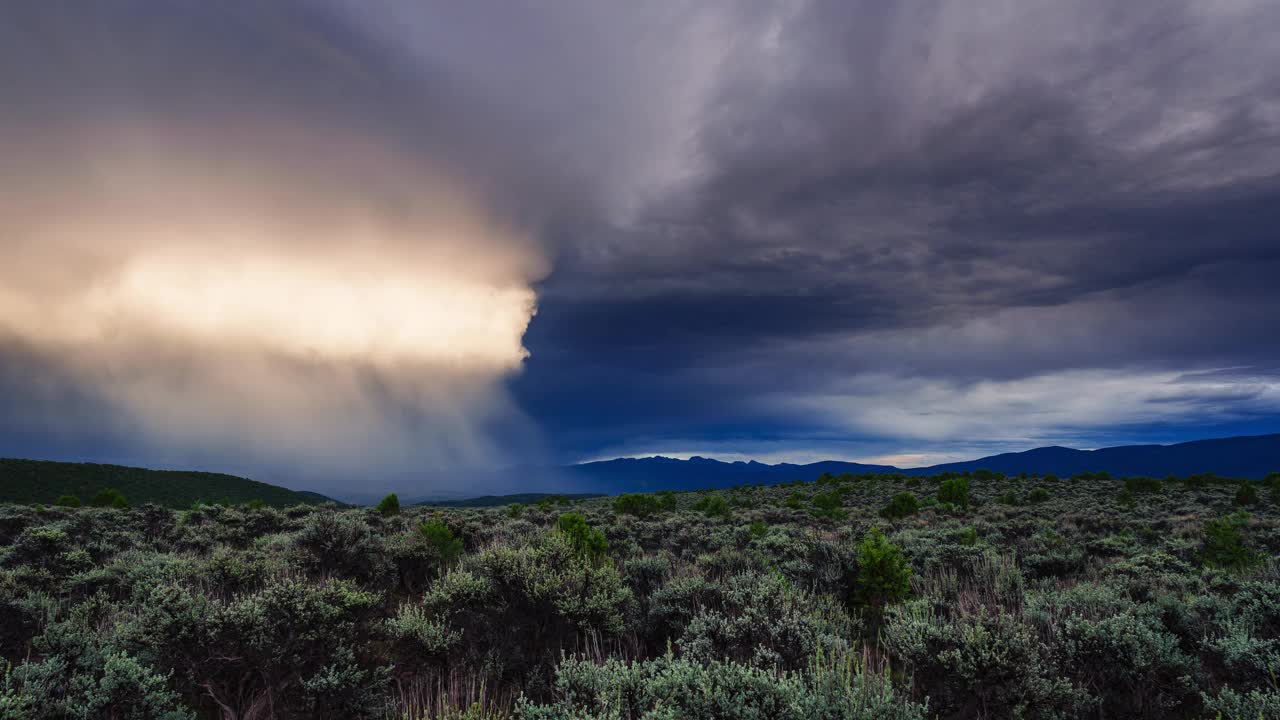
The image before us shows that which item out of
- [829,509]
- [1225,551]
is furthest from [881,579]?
[829,509]

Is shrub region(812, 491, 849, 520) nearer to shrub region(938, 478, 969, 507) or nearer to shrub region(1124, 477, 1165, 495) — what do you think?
shrub region(938, 478, 969, 507)

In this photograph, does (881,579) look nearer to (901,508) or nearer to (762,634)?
(762,634)

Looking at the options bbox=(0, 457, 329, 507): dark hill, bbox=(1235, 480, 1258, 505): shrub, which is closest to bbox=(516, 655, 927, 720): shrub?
bbox=(1235, 480, 1258, 505): shrub

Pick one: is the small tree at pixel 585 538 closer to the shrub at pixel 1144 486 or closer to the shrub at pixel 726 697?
the shrub at pixel 726 697

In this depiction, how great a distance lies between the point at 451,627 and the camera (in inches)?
368

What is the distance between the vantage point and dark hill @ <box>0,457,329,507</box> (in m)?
65.2

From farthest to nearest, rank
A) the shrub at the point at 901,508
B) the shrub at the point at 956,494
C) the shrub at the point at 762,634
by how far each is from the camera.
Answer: the shrub at the point at 956,494 < the shrub at the point at 901,508 < the shrub at the point at 762,634

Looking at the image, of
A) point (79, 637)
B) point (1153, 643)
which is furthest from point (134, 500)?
point (1153, 643)

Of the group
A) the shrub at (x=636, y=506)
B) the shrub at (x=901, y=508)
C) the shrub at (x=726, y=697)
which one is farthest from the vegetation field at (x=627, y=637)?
the shrub at (x=636, y=506)

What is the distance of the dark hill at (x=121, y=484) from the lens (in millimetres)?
65250

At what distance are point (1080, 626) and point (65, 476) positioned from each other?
10375 cm

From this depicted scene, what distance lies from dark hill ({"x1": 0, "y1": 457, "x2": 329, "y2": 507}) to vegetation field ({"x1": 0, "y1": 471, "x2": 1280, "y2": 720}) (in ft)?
199

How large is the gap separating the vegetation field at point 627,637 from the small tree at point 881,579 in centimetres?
4

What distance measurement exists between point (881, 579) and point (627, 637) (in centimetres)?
567
